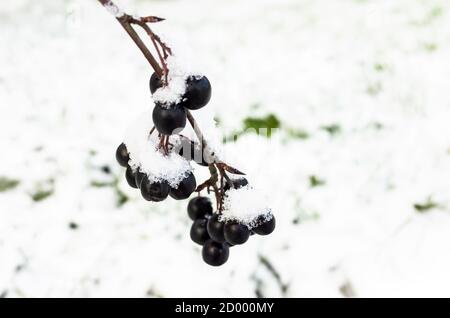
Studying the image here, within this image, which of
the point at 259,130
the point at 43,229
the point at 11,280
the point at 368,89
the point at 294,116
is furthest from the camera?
the point at 368,89

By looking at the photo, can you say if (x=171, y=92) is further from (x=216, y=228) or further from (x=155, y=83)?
(x=216, y=228)

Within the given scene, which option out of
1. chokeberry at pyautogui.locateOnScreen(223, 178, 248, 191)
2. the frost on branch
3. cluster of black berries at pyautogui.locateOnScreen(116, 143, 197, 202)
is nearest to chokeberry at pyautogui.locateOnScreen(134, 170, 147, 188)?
cluster of black berries at pyautogui.locateOnScreen(116, 143, 197, 202)

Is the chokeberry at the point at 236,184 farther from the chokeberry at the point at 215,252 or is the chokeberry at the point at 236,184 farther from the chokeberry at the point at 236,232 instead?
the chokeberry at the point at 215,252

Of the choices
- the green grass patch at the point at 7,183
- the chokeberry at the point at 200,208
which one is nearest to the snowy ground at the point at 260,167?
the green grass patch at the point at 7,183

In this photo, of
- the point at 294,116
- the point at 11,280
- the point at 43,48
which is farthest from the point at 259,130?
the point at 43,48

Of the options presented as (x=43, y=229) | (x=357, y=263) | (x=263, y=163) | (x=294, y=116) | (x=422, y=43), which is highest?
(x=422, y=43)

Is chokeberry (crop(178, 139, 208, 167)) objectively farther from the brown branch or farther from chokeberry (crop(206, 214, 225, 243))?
chokeberry (crop(206, 214, 225, 243))

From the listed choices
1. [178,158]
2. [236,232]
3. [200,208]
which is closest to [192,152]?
[178,158]

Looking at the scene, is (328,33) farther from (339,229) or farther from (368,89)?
(339,229)
